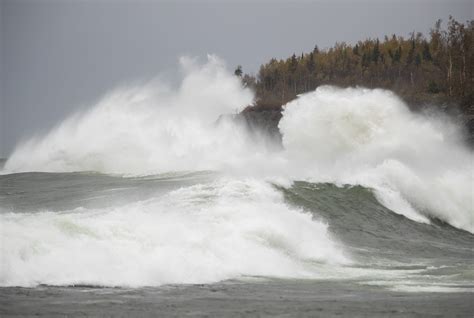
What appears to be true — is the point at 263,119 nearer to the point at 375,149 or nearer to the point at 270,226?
the point at 375,149

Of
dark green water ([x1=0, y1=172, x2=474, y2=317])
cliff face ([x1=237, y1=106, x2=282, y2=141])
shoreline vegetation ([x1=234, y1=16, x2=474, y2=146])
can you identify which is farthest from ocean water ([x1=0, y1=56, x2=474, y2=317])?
cliff face ([x1=237, y1=106, x2=282, y2=141])

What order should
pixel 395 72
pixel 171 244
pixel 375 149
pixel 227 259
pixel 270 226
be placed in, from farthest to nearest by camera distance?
pixel 395 72 < pixel 375 149 < pixel 270 226 < pixel 171 244 < pixel 227 259

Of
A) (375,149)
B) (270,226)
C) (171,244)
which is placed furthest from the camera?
(375,149)

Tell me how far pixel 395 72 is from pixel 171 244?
94594 millimetres

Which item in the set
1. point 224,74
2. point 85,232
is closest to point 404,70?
point 224,74

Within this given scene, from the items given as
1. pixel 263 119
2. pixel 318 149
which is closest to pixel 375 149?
pixel 318 149

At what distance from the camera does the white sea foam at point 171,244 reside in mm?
11267

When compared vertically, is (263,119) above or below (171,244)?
above

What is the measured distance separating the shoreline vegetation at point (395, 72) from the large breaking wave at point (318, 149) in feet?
50.4

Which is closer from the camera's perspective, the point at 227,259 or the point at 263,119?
the point at 227,259

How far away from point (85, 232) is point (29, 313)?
4.56m

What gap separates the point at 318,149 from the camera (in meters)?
31.1

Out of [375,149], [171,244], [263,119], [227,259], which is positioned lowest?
[227,259]

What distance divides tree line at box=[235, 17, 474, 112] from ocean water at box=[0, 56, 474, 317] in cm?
2561
